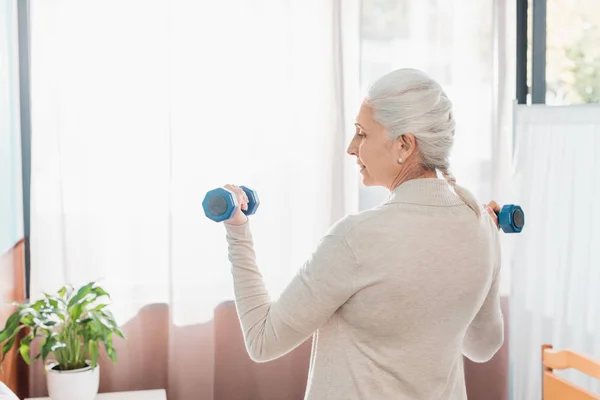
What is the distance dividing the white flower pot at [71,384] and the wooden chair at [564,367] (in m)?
1.36

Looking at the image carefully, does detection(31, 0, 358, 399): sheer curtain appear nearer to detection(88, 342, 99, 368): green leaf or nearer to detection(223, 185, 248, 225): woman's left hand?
detection(88, 342, 99, 368): green leaf

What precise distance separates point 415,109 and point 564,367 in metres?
1.28

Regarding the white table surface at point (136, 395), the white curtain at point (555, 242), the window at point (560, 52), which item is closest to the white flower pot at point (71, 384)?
the white table surface at point (136, 395)

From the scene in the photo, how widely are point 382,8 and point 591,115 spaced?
0.84 meters

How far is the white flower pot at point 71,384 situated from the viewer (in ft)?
7.11

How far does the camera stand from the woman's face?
46.3 inches

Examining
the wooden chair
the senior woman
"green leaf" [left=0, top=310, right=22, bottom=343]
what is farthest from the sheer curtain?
the senior woman

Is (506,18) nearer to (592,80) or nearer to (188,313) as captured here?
(592,80)

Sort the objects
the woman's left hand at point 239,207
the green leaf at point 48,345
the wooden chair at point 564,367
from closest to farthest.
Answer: the woman's left hand at point 239,207 → the wooden chair at point 564,367 → the green leaf at point 48,345

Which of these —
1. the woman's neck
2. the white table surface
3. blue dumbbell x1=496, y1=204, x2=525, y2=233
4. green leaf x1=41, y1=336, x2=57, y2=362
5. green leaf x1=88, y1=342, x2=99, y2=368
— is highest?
the woman's neck

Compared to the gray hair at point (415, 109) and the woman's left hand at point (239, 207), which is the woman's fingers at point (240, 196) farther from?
the gray hair at point (415, 109)

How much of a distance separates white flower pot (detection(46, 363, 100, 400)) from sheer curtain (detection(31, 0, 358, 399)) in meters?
0.38

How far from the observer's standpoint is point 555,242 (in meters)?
2.58

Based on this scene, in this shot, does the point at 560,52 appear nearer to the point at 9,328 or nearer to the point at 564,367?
the point at 564,367
